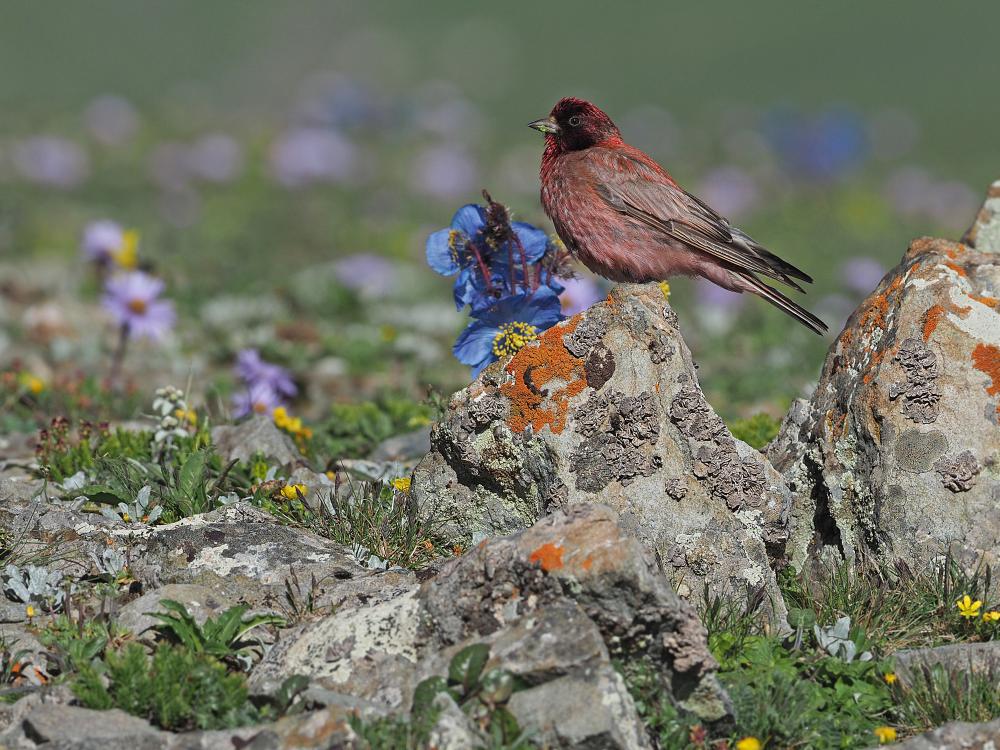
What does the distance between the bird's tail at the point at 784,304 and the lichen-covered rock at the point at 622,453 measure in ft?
4.72

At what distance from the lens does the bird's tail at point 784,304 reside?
24.3ft

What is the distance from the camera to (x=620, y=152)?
807 centimetres

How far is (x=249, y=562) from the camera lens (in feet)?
20.0

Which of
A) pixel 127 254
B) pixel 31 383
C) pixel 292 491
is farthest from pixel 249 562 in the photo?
pixel 127 254

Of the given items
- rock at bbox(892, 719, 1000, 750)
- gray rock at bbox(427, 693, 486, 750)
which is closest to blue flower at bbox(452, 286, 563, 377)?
gray rock at bbox(427, 693, 486, 750)

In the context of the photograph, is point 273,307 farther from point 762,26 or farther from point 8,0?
point 8,0

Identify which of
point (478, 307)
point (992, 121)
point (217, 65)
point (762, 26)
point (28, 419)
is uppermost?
point (762, 26)

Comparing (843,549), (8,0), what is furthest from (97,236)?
(8,0)

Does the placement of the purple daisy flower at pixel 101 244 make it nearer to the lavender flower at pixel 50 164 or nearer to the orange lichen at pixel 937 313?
the orange lichen at pixel 937 313

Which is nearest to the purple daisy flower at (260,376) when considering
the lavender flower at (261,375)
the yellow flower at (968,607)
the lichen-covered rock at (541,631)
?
the lavender flower at (261,375)

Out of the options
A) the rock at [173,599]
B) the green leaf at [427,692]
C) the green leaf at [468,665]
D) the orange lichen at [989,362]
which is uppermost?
the orange lichen at [989,362]

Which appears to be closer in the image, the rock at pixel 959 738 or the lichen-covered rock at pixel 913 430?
the rock at pixel 959 738

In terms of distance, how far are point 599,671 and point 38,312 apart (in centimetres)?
958

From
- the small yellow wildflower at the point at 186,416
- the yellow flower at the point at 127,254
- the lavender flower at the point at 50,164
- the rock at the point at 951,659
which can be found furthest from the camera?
the lavender flower at the point at 50,164
